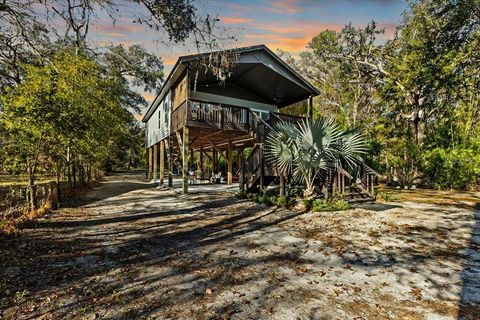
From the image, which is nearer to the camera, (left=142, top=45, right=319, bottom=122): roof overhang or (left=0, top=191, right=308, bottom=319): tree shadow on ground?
(left=0, top=191, right=308, bottom=319): tree shadow on ground

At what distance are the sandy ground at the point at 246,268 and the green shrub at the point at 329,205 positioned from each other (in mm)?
718

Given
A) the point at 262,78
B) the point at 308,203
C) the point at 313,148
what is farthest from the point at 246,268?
the point at 262,78

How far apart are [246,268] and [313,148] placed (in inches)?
211

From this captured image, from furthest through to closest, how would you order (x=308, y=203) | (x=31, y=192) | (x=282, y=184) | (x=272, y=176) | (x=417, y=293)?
(x=272, y=176) → (x=282, y=184) → (x=308, y=203) → (x=31, y=192) → (x=417, y=293)

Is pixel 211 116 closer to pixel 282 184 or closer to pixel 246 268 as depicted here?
pixel 282 184

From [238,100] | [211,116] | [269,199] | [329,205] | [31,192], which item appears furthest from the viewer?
[238,100]

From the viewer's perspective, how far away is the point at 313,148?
332 inches

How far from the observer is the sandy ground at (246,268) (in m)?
2.92

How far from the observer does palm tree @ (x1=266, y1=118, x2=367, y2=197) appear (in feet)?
27.7

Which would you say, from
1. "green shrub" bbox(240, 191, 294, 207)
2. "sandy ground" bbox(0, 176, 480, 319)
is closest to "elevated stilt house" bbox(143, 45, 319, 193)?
"green shrub" bbox(240, 191, 294, 207)

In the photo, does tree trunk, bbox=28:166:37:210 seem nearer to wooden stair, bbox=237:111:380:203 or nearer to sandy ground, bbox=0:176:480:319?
sandy ground, bbox=0:176:480:319

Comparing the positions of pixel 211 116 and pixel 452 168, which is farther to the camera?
pixel 452 168

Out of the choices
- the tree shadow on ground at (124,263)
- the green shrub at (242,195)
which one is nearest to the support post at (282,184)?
the green shrub at (242,195)

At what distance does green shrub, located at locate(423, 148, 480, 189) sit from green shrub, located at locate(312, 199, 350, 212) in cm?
870
